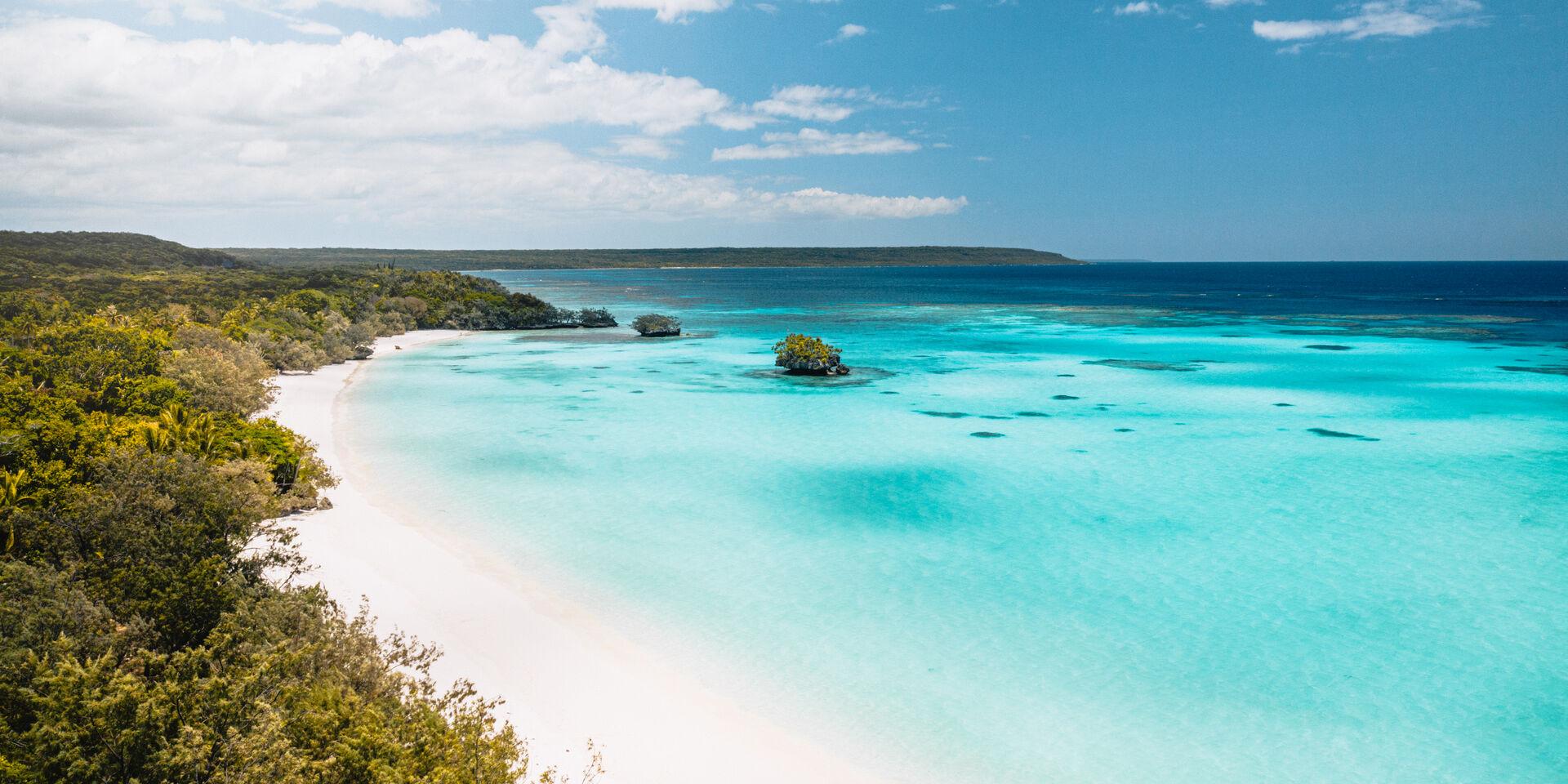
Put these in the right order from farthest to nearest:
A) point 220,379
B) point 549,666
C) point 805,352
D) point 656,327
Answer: point 656,327 → point 805,352 → point 220,379 → point 549,666

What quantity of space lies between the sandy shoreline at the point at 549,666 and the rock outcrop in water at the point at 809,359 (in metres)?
30.4

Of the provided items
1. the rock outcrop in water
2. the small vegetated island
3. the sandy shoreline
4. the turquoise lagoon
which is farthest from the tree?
the small vegetated island

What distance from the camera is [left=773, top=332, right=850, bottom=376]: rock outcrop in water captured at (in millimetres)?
49344

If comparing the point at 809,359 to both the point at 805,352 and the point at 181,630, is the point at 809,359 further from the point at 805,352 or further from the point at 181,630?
the point at 181,630

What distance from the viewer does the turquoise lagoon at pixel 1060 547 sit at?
42.4ft

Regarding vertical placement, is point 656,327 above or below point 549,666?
above

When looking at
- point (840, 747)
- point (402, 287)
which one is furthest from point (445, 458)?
point (402, 287)

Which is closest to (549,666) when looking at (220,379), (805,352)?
(220,379)

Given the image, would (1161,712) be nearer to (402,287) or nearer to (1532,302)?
(402,287)

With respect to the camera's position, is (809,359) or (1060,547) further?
(809,359)

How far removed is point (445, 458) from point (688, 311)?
254ft

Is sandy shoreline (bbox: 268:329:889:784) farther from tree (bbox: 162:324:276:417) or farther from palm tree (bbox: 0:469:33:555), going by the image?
tree (bbox: 162:324:276:417)

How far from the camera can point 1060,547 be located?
2103cm

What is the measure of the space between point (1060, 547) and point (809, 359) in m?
29.5
